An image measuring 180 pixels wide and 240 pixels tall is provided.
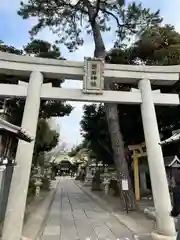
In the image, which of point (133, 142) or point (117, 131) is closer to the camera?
point (117, 131)

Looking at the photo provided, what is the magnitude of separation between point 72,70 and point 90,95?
102cm

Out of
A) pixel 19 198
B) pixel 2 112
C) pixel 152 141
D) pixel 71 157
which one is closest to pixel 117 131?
pixel 152 141

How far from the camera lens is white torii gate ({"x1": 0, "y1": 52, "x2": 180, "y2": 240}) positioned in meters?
7.42

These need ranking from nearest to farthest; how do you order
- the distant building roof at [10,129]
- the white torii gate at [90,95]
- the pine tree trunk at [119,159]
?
the distant building roof at [10,129] → the white torii gate at [90,95] → the pine tree trunk at [119,159]

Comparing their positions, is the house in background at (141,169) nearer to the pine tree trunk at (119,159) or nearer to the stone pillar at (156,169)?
the pine tree trunk at (119,159)

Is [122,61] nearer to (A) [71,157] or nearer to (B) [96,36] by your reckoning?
(B) [96,36]

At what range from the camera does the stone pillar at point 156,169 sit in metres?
7.50

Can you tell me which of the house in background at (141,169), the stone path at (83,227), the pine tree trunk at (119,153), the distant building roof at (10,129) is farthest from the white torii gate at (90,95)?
the house in background at (141,169)

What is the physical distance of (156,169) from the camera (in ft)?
26.5

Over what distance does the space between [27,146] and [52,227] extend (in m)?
2.77

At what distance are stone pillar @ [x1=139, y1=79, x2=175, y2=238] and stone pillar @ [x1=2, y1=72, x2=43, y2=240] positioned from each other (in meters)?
3.24

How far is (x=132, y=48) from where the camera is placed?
51.6 ft

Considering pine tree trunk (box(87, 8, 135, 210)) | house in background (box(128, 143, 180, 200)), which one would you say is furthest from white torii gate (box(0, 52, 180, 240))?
house in background (box(128, 143, 180, 200))

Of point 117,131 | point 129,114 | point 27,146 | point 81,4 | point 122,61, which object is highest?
point 81,4
